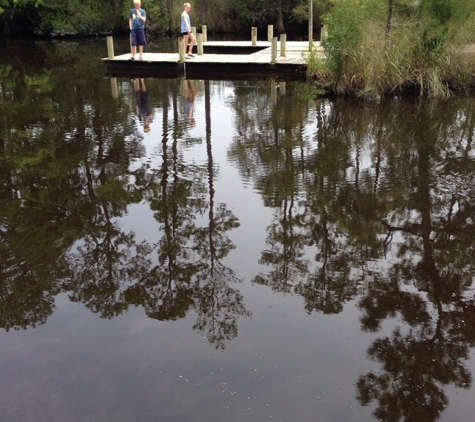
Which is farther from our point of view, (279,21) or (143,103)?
(279,21)

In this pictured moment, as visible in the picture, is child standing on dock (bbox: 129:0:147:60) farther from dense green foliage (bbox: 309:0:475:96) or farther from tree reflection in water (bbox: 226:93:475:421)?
tree reflection in water (bbox: 226:93:475:421)

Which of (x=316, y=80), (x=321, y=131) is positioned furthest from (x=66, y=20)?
(x=321, y=131)

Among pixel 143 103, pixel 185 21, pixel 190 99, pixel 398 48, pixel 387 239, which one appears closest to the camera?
pixel 387 239

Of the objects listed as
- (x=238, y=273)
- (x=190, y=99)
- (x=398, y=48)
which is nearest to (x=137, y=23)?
(x=190, y=99)

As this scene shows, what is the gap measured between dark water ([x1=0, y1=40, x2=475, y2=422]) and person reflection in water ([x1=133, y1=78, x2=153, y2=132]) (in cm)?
71

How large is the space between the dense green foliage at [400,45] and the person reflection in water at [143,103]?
457 cm

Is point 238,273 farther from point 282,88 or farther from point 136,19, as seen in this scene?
point 136,19

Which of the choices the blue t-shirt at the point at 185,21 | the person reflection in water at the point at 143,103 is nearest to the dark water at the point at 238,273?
the person reflection in water at the point at 143,103

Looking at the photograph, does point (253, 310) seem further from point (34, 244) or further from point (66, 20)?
point (66, 20)

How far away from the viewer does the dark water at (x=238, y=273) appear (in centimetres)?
389

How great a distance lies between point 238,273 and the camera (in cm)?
549

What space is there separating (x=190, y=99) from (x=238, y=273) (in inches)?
346

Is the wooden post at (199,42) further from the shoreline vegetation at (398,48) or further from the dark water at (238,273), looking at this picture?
the dark water at (238,273)

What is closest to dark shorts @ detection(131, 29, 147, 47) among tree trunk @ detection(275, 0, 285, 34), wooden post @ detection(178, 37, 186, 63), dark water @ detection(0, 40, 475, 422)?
wooden post @ detection(178, 37, 186, 63)
